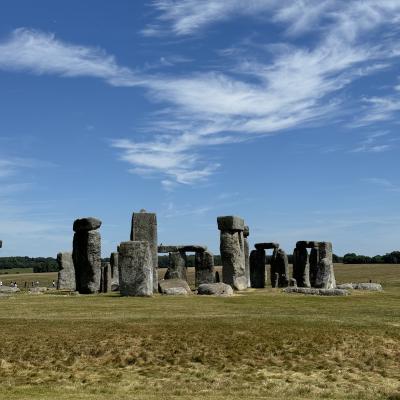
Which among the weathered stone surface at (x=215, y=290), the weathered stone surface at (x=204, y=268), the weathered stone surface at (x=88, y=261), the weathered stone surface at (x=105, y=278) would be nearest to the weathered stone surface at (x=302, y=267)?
the weathered stone surface at (x=204, y=268)

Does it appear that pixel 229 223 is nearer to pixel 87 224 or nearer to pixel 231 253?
pixel 231 253

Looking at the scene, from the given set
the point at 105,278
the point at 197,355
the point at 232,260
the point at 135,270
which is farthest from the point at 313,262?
the point at 197,355

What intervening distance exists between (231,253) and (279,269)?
7628mm

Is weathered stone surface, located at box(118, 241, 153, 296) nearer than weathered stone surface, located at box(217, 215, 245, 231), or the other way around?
weathered stone surface, located at box(118, 241, 153, 296)

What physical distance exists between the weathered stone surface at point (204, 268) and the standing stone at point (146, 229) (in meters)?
8.13

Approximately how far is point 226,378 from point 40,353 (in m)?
5.55

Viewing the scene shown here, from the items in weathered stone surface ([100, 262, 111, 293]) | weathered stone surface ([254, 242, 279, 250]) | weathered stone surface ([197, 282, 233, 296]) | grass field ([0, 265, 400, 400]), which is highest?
weathered stone surface ([254, 242, 279, 250])

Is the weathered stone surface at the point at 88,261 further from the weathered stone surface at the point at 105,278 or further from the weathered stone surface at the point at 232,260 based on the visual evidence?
the weathered stone surface at the point at 232,260

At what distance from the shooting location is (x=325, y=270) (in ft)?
133

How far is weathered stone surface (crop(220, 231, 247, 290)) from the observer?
39.0 meters

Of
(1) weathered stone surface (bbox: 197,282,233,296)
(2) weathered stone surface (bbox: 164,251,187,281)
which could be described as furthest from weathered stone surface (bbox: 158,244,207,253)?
(1) weathered stone surface (bbox: 197,282,233,296)

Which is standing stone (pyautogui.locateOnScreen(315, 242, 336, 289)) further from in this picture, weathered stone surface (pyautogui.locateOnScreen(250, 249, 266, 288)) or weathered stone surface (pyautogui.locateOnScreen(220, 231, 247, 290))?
weathered stone surface (pyautogui.locateOnScreen(250, 249, 266, 288))

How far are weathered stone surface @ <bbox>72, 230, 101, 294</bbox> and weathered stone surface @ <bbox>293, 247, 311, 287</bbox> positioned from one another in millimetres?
16319

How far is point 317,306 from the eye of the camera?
27.7 metres
